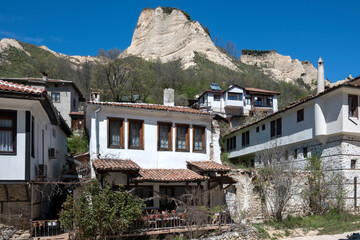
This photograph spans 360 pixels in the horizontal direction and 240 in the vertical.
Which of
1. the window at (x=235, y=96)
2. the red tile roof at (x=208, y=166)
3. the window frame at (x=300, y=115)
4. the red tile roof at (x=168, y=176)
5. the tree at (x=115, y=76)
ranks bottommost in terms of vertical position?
the red tile roof at (x=168, y=176)

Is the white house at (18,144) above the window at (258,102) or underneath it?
underneath

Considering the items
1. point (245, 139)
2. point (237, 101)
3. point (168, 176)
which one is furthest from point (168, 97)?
point (237, 101)

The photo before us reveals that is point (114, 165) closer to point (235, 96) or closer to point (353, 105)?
point (353, 105)

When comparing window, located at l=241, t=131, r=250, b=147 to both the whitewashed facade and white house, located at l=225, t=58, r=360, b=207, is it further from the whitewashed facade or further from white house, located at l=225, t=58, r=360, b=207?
the whitewashed facade

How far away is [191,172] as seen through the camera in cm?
1706

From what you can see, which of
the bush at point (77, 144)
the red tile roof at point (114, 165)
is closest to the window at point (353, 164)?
the red tile roof at point (114, 165)

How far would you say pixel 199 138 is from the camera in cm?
1872

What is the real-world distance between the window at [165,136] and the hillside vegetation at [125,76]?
730 inches

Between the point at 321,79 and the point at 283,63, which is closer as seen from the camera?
the point at 321,79

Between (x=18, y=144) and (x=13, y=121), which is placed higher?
(x=13, y=121)

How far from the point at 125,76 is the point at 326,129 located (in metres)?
29.4

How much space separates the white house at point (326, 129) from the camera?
764 inches

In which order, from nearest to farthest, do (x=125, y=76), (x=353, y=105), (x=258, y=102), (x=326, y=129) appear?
(x=353, y=105)
(x=326, y=129)
(x=125, y=76)
(x=258, y=102)

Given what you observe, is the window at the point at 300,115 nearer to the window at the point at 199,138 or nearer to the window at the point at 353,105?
the window at the point at 353,105
